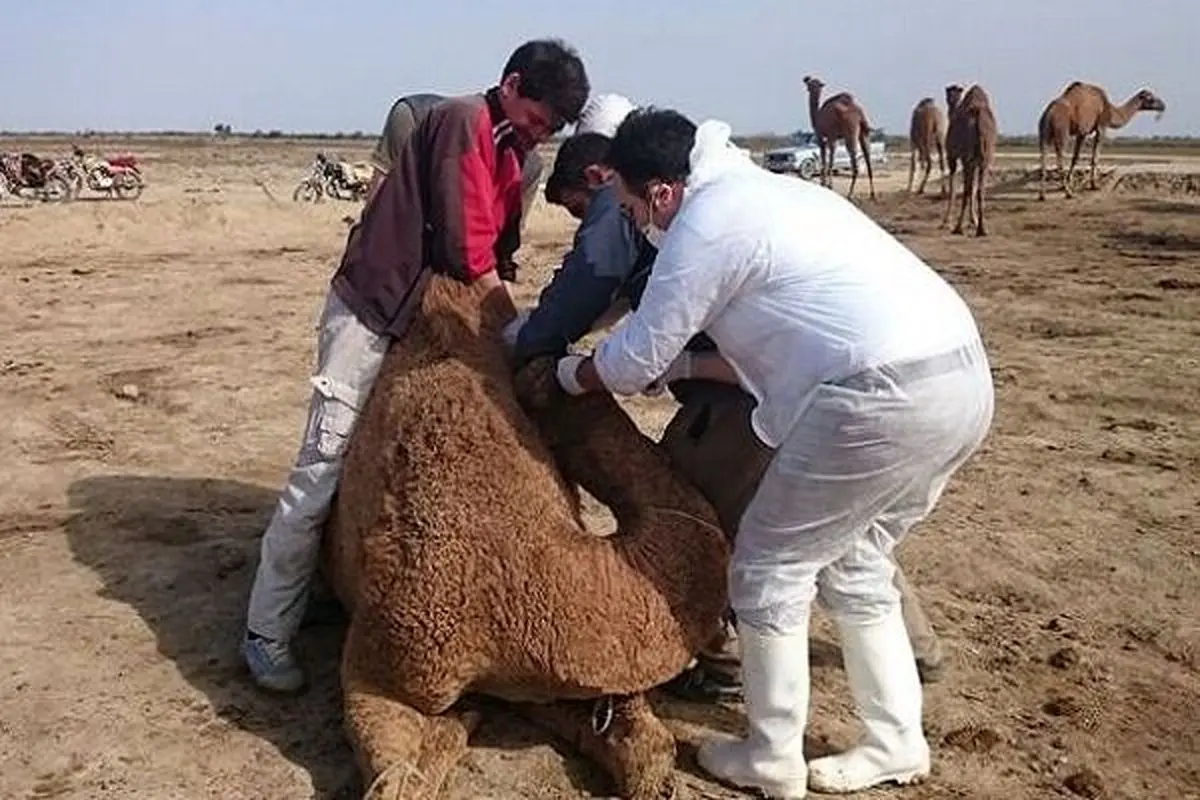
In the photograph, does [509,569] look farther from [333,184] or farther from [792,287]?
[333,184]

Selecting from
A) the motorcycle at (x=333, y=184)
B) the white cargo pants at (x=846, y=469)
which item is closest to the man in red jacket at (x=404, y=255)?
the white cargo pants at (x=846, y=469)

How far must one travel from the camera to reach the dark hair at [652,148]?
148 inches

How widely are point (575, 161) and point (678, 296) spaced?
36.7 inches

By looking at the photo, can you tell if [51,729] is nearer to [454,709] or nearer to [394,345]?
[454,709]

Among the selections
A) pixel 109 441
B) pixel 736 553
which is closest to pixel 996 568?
pixel 736 553

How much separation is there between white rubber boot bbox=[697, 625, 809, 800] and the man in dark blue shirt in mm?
577

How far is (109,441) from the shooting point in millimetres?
8203

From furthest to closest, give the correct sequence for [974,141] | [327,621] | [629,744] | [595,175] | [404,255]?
[974,141], [327,621], [404,255], [595,175], [629,744]

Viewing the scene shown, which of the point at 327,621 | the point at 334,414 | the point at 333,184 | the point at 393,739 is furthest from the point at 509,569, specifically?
the point at 333,184

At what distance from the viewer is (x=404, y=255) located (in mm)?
4480

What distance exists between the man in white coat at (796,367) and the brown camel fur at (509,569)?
28cm

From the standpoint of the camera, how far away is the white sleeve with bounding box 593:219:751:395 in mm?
3592

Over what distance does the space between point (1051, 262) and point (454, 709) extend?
13.9 metres

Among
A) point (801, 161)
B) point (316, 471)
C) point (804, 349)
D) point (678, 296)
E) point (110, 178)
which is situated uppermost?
point (678, 296)
